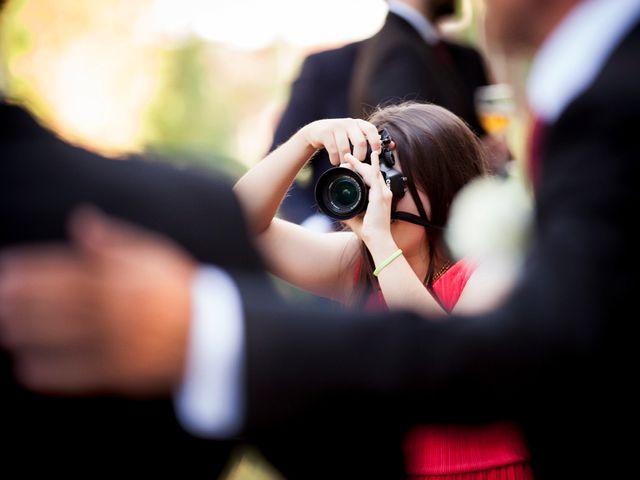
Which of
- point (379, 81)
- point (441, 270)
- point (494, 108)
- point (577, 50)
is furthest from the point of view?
point (494, 108)

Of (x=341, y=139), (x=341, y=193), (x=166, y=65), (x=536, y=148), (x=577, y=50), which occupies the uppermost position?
(x=577, y=50)

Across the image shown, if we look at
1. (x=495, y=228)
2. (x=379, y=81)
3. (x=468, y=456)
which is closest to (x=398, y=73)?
(x=379, y=81)

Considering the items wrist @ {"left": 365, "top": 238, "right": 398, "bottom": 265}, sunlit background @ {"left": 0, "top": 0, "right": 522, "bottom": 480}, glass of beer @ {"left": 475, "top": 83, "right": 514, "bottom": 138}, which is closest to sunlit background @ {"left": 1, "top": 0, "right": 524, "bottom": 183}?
sunlit background @ {"left": 0, "top": 0, "right": 522, "bottom": 480}

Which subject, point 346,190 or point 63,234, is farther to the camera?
point 346,190

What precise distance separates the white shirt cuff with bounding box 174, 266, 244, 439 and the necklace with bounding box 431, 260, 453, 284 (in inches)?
52.5

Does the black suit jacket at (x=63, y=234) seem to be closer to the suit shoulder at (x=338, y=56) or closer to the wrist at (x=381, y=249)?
the wrist at (x=381, y=249)

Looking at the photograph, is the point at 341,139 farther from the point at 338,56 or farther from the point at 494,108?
the point at 494,108

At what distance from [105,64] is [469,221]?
40.0 feet

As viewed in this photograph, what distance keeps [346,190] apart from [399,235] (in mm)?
192

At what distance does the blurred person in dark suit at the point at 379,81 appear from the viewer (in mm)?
2652

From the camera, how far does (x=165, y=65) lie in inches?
627

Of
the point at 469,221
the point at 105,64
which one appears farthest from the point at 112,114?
the point at 469,221

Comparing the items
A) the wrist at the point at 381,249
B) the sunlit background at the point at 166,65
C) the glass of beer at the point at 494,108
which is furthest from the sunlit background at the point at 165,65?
the wrist at the point at 381,249

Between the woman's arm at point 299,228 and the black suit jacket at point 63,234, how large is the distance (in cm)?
104
